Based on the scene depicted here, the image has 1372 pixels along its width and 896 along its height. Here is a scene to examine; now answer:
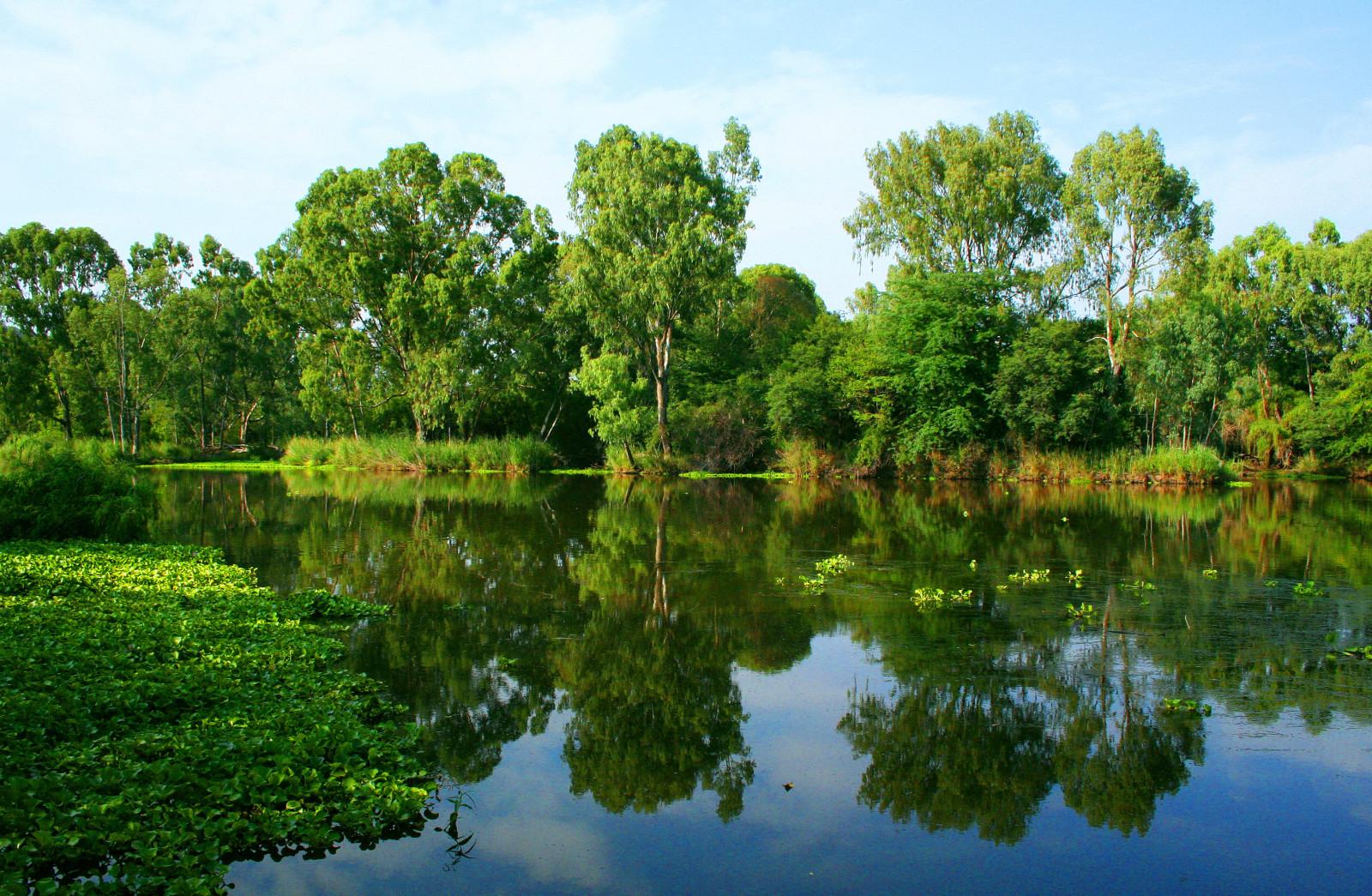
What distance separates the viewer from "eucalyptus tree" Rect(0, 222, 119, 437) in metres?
46.2

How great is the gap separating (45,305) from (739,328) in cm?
3802

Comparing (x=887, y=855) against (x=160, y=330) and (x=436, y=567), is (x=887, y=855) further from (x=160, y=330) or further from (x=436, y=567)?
(x=160, y=330)

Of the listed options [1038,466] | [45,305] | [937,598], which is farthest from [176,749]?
[45,305]

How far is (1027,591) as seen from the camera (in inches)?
464

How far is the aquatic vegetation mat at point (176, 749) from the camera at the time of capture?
4.16m

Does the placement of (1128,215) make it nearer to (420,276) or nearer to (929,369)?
(929,369)

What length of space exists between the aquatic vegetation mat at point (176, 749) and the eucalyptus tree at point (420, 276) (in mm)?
33949

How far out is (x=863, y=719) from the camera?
22.7 feet

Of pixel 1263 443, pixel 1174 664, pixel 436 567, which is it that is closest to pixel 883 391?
pixel 1263 443

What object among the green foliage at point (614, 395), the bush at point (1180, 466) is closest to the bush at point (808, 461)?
the green foliage at point (614, 395)

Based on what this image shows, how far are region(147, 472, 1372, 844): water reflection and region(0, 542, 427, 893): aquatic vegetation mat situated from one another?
74cm

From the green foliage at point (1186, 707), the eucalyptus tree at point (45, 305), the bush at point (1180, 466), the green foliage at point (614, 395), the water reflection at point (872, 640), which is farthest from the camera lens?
the eucalyptus tree at point (45, 305)

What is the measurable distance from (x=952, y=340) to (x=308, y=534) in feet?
94.1

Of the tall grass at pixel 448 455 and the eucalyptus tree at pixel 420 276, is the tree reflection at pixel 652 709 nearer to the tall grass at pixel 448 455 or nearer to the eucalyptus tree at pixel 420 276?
the tall grass at pixel 448 455
